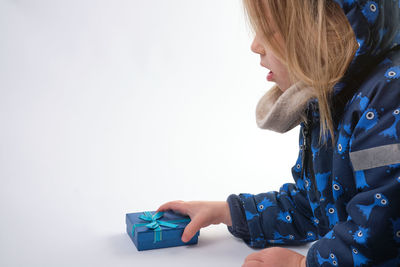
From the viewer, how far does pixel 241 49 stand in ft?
6.57

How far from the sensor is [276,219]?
1079mm

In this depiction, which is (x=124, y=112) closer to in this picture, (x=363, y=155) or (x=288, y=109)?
(x=288, y=109)

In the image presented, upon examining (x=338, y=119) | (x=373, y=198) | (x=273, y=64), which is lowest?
(x=373, y=198)

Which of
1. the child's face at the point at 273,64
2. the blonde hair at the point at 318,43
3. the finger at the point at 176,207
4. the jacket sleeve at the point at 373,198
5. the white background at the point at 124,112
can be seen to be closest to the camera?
the jacket sleeve at the point at 373,198

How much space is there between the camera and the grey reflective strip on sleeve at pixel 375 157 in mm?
735

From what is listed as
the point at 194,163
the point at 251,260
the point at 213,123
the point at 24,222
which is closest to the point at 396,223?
the point at 251,260

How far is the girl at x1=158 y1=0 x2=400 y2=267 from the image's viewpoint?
2.45 ft

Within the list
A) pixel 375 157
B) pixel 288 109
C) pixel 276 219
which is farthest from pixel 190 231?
pixel 375 157

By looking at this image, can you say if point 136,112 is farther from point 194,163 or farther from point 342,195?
point 342,195

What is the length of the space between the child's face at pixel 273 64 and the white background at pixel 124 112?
41 centimetres

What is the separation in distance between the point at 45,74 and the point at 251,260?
1131 mm

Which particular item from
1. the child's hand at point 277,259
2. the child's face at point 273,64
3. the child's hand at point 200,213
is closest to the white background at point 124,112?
the child's hand at point 200,213

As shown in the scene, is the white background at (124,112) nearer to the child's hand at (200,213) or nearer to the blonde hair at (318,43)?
the child's hand at (200,213)

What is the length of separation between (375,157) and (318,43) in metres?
0.22
